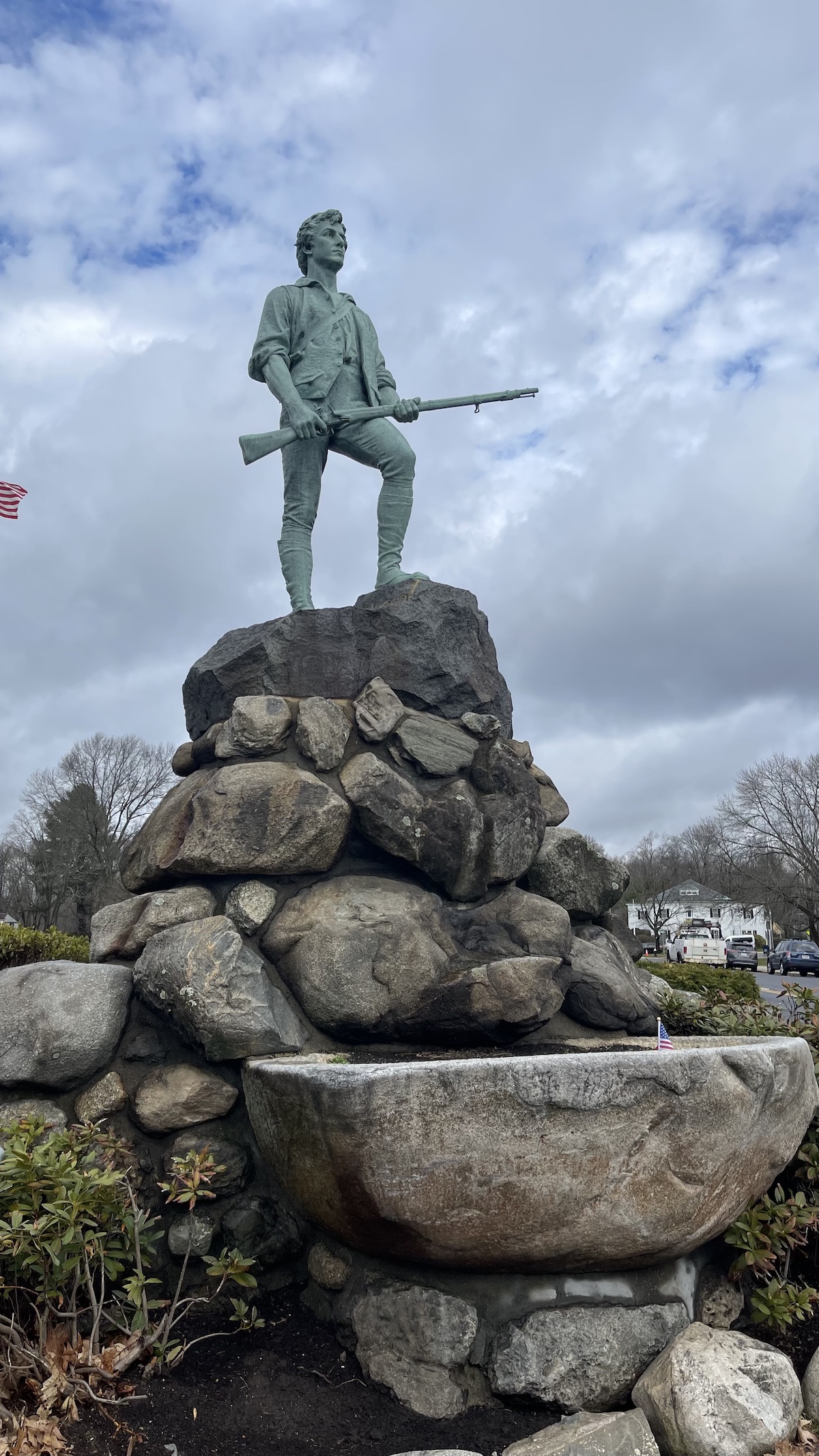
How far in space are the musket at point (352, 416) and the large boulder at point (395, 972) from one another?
228 centimetres

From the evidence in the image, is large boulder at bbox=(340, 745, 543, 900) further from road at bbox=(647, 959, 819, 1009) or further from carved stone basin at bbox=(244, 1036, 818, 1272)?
road at bbox=(647, 959, 819, 1009)

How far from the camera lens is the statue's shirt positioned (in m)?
5.43

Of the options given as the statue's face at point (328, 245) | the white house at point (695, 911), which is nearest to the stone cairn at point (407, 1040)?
the statue's face at point (328, 245)

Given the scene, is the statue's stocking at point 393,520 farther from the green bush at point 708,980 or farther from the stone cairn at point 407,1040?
the green bush at point 708,980

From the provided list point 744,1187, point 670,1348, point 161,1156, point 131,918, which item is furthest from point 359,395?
point 670,1348

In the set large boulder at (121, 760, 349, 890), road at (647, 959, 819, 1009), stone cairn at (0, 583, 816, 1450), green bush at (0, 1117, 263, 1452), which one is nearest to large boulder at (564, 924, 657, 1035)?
stone cairn at (0, 583, 816, 1450)

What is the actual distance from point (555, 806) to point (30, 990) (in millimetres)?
2511

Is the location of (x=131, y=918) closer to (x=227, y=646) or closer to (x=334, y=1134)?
(x=227, y=646)

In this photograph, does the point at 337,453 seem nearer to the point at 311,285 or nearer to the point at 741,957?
the point at 311,285

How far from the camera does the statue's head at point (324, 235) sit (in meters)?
5.54

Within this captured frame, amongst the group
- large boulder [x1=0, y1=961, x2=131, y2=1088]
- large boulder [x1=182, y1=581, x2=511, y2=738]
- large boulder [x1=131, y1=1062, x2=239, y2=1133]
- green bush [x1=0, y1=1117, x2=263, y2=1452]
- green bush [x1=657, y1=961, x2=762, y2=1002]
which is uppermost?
large boulder [x1=182, y1=581, x2=511, y2=738]

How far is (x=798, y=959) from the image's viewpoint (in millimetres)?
31828

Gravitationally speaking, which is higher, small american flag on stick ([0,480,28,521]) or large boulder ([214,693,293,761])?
small american flag on stick ([0,480,28,521])

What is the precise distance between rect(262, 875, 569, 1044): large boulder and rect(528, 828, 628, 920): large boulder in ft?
1.63
